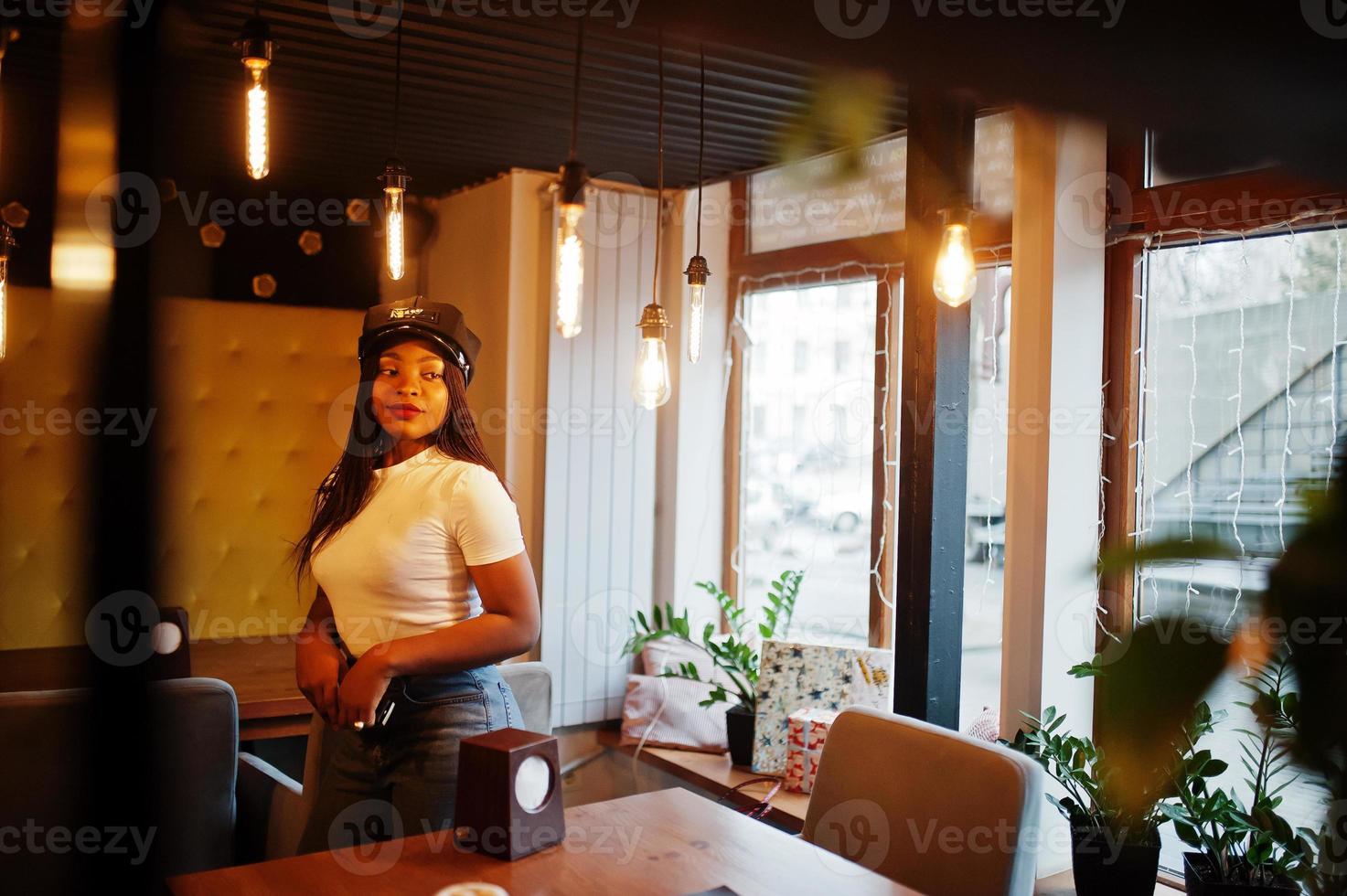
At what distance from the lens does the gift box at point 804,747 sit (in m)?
3.14

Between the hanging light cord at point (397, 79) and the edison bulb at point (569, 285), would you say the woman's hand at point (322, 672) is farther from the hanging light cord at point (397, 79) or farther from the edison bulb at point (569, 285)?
the hanging light cord at point (397, 79)

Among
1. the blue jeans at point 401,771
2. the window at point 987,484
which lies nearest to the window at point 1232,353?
the window at point 987,484

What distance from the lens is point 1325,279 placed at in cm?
244

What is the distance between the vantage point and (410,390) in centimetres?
210

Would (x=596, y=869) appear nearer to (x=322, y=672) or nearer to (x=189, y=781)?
(x=322, y=672)

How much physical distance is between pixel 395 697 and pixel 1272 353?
210 cm

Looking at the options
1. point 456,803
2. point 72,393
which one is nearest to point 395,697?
point 456,803

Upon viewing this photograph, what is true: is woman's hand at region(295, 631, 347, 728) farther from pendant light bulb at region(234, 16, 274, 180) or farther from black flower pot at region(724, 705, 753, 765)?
black flower pot at region(724, 705, 753, 765)

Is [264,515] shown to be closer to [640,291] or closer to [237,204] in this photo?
[237,204]

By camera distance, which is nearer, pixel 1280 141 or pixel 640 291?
pixel 1280 141

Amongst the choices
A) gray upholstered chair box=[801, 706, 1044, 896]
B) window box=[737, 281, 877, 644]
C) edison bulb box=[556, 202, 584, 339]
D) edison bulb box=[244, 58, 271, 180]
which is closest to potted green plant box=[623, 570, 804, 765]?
window box=[737, 281, 877, 644]

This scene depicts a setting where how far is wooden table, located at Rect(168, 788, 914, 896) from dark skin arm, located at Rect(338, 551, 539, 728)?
25 centimetres

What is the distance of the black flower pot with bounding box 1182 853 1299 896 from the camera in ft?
6.93

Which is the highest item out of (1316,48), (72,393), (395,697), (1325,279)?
(1325,279)
